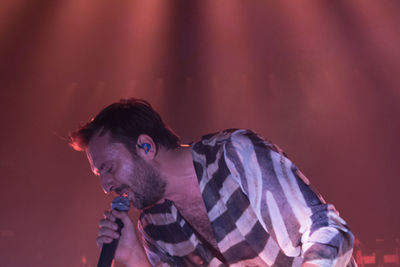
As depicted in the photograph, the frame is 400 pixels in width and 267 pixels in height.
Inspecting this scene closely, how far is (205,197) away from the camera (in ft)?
5.93

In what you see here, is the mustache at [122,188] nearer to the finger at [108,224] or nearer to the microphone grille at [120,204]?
the microphone grille at [120,204]

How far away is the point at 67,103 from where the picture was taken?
6.33 metres

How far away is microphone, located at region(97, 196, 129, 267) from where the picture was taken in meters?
1.61

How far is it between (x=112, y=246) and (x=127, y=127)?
594 millimetres

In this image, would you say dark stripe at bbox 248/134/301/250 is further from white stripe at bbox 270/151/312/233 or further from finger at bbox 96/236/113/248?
finger at bbox 96/236/113/248

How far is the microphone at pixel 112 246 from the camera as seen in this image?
5.29 ft

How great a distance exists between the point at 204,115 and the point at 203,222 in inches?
188

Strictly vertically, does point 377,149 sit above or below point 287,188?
below

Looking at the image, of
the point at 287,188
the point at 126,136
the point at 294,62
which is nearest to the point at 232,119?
the point at 294,62

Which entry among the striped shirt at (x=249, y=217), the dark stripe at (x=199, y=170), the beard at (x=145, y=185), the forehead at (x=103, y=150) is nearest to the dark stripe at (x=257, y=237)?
the striped shirt at (x=249, y=217)

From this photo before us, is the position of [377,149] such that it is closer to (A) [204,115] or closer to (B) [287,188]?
(A) [204,115]

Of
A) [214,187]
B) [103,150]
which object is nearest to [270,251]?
[214,187]

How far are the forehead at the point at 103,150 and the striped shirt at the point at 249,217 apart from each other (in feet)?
1.14

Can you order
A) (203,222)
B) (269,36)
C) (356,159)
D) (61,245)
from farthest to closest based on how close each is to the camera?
(356,159), (61,245), (269,36), (203,222)
